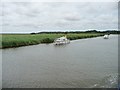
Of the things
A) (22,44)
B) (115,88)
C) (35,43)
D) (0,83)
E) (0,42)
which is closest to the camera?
(115,88)

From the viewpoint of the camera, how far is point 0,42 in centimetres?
3709

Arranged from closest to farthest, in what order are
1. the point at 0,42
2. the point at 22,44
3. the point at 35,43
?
1. the point at 0,42
2. the point at 22,44
3. the point at 35,43

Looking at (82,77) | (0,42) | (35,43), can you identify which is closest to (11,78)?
(82,77)

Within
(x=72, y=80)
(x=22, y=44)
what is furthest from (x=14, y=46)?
(x=72, y=80)

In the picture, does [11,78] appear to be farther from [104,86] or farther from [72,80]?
[104,86]

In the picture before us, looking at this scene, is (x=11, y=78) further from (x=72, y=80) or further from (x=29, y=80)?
(x=72, y=80)

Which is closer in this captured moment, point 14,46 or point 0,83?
point 0,83

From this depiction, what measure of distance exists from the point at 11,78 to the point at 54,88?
13.9 feet

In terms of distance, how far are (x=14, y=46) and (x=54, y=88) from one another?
28.0 m

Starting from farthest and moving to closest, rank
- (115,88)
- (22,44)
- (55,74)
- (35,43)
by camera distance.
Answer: (35,43), (22,44), (55,74), (115,88)

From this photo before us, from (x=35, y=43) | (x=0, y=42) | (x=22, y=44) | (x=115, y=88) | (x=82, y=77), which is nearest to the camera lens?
(x=115, y=88)

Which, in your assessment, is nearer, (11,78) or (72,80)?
(72,80)

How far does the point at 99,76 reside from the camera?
15.2 m

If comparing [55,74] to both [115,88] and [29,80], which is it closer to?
[29,80]
